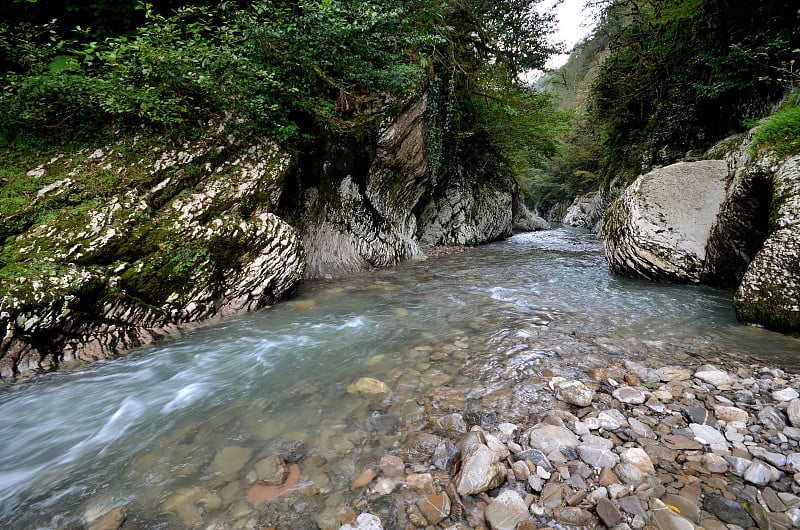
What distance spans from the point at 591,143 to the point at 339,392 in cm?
2738

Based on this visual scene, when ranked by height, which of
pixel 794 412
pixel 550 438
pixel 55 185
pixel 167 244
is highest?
pixel 55 185

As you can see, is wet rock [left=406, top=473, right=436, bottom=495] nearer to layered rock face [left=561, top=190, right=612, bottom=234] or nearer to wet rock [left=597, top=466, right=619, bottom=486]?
wet rock [left=597, top=466, right=619, bottom=486]

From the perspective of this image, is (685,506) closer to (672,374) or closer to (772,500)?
(772,500)

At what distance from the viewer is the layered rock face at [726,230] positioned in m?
3.51

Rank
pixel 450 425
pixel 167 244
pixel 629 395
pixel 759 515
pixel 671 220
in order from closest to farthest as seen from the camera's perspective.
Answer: pixel 759 515
pixel 450 425
pixel 629 395
pixel 167 244
pixel 671 220

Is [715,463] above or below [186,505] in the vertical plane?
above

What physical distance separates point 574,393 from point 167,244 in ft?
15.7

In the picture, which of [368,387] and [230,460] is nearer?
[230,460]

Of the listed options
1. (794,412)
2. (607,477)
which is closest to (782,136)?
(794,412)

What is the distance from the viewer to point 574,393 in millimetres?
2414

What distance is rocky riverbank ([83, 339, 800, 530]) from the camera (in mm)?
1508

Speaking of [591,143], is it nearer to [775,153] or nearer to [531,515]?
[775,153]

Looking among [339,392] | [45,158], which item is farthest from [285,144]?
[339,392]

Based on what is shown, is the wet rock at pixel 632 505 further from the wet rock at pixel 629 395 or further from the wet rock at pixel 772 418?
the wet rock at pixel 772 418
